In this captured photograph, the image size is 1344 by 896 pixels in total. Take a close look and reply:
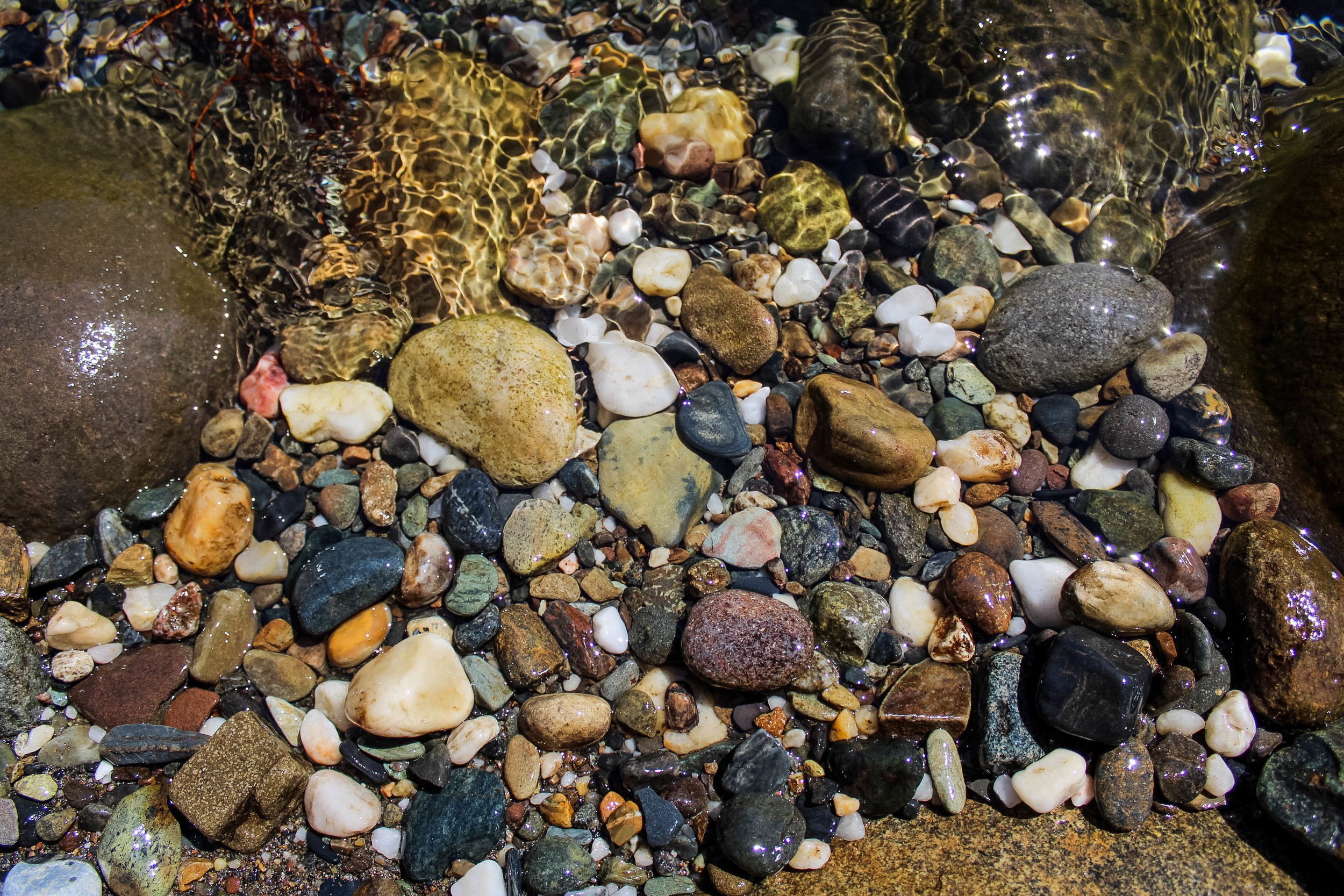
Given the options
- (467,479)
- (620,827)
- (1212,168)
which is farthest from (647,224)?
(1212,168)

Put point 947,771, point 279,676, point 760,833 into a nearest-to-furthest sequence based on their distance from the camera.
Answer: point 760,833 < point 947,771 < point 279,676

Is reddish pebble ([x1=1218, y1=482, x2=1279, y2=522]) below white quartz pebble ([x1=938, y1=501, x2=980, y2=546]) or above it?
above

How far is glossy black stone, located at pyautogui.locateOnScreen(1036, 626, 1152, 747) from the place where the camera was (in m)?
2.84

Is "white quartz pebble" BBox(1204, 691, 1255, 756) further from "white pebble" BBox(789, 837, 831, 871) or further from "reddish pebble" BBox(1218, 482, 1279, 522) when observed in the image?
"white pebble" BBox(789, 837, 831, 871)

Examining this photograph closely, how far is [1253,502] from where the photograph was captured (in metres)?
3.46

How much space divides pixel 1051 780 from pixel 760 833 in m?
1.27

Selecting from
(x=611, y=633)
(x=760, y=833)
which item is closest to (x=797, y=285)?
(x=611, y=633)

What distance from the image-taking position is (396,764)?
3.06m

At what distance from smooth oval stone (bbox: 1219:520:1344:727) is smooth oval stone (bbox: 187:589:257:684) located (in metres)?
4.74

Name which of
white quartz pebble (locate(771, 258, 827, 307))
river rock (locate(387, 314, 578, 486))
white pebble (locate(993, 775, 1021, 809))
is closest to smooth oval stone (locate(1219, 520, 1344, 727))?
white pebble (locate(993, 775, 1021, 809))

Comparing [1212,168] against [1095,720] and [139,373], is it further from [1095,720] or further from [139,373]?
[139,373]

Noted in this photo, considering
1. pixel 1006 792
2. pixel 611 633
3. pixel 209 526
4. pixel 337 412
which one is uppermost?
pixel 337 412

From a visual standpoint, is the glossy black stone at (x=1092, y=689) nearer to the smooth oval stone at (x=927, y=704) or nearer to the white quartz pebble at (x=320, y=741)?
the smooth oval stone at (x=927, y=704)

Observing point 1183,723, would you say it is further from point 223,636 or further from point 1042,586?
point 223,636
